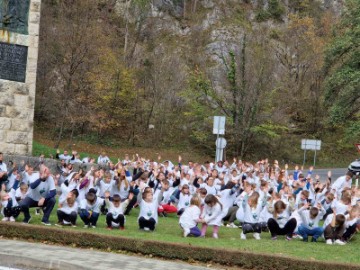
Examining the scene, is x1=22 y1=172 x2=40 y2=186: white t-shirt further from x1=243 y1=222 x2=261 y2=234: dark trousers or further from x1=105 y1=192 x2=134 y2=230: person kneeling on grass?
x1=243 y1=222 x2=261 y2=234: dark trousers

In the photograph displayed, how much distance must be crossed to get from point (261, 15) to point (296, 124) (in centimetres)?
1877

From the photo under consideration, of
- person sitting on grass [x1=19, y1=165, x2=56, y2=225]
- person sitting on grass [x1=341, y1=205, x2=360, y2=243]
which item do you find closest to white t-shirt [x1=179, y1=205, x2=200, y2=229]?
person sitting on grass [x1=19, y1=165, x2=56, y2=225]

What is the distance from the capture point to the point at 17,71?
74.0 ft

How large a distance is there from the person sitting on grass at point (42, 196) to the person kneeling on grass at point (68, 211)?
37cm

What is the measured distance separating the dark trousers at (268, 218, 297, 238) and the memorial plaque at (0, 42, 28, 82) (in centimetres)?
1332

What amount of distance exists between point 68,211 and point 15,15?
11.3 m

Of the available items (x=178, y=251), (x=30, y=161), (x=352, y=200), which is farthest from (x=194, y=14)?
(x=178, y=251)

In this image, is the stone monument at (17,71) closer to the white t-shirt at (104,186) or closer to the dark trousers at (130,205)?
the white t-shirt at (104,186)

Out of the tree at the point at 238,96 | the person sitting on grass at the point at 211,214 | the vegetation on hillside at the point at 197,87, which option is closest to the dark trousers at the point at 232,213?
the person sitting on grass at the point at 211,214

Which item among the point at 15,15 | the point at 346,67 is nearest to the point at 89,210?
the point at 15,15

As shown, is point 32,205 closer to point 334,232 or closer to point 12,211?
point 12,211

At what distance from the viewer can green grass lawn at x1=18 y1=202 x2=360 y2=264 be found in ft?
38.3

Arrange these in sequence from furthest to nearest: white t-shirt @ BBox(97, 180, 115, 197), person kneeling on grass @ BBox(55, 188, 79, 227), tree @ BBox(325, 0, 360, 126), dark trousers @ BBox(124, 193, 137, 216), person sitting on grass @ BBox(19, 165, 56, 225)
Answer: tree @ BBox(325, 0, 360, 126) < dark trousers @ BBox(124, 193, 137, 216) < white t-shirt @ BBox(97, 180, 115, 197) < person sitting on grass @ BBox(19, 165, 56, 225) < person kneeling on grass @ BBox(55, 188, 79, 227)

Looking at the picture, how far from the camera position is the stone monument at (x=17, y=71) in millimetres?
22188
